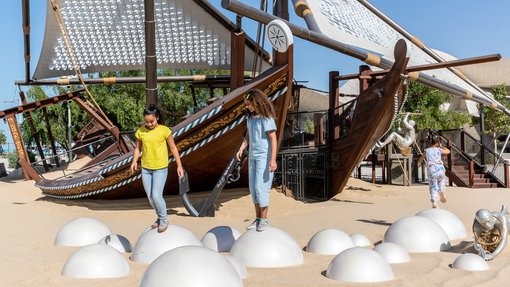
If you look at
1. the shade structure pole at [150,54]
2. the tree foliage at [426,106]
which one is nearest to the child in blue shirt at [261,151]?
the shade structure pole at [150,54]

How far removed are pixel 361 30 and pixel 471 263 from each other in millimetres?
7324

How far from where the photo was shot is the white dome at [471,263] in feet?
14.0

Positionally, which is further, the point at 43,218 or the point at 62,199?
the point at 62,199

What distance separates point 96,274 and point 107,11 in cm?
1608

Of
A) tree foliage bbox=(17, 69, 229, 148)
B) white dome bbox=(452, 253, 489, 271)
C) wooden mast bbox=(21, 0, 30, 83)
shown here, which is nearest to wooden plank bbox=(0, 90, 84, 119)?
wooden mast bbox=(21, 0, 30, 83)

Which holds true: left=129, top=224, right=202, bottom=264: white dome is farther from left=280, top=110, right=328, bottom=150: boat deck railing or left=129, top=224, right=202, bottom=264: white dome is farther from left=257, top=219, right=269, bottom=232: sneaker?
left=280, top=110, right=328, bottom=150: boat deck railing

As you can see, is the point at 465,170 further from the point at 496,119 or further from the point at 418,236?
the point at 496,119

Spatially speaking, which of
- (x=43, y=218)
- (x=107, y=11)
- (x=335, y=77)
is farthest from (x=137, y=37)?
(x=43, y=218)

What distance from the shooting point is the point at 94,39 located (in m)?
19.0

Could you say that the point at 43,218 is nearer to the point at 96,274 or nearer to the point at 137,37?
the point at 96,274

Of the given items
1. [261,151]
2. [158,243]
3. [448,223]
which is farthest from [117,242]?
[448,223]

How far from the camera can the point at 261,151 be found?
15.9 feet

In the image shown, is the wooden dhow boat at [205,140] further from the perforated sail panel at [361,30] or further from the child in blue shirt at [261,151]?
the child in blue shirt at [261,151]

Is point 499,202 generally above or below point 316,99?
below
